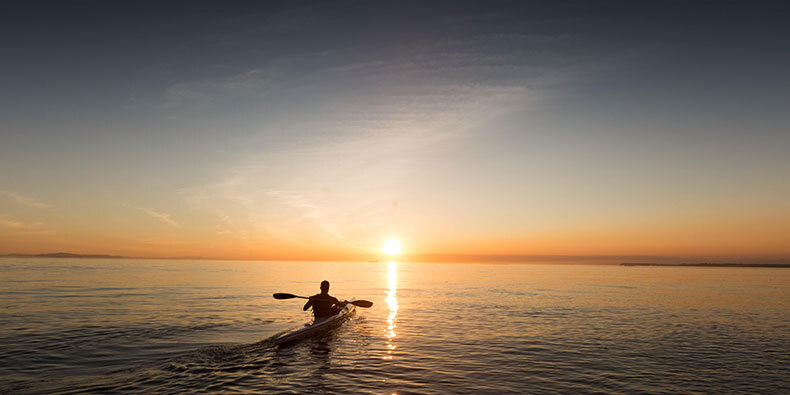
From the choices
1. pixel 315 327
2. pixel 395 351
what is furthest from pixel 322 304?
pixel 395 351

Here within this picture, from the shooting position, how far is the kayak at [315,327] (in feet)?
68.9

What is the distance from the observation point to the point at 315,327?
24094 mm

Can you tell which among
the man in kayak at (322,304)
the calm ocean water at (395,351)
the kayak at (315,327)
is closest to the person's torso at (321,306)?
the man in kayak at (322,304)

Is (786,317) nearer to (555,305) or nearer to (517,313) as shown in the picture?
(555,305)

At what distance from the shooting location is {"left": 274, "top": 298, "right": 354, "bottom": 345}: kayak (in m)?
21.0

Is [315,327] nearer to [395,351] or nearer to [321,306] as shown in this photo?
[321,306]

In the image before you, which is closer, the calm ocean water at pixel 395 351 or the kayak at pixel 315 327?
the calm ocean water at pixel 395 351

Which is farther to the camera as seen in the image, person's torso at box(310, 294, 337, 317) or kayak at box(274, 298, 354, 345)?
person's torso at box(310, 294, 337, 317)

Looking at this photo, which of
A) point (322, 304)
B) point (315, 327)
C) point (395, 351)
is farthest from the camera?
point (322, 304)

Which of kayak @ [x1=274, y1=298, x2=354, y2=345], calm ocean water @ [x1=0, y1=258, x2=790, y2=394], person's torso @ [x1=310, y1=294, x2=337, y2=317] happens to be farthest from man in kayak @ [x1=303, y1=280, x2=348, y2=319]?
calm ocean water @ [x1=0, y1=258, x2=790, y2=394]

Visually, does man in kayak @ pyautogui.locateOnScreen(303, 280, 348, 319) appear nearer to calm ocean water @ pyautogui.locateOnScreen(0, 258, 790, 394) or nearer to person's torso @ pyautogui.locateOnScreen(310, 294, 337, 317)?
person's torso @ pyautogui.locateOnScreen(310, 294, 337, 317)

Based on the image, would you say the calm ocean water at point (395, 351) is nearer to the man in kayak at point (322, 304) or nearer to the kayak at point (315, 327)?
the kayak at point (315, 327)

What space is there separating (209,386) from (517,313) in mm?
26409

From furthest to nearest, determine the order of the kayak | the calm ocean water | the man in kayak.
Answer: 1. the man in kayak
2. the kayak
3. the calm ocean water
